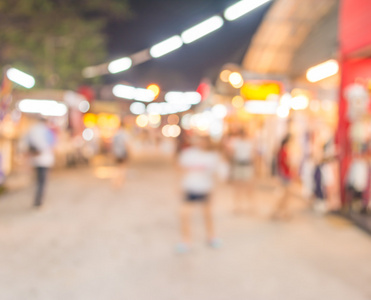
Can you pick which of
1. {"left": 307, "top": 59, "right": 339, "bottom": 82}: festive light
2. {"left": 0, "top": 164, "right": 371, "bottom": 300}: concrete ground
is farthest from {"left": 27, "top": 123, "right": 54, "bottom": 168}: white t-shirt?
{"left": 307, "top": 59, "right": 339, "bottom": 82}: festive light

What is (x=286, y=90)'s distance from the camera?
12164 mm

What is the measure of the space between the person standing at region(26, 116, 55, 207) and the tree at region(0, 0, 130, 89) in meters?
4.00

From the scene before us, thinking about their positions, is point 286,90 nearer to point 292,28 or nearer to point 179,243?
point 292,28

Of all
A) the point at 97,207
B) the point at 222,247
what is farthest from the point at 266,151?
the point at 222,247

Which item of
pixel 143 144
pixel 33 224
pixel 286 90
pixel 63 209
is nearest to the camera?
pixel 33 224

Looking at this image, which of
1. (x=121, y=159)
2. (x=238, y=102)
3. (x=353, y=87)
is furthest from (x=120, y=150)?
(x=238, y=102)

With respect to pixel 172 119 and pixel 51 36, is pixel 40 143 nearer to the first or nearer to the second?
pixel 51 36

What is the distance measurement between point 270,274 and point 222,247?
1.19 metres

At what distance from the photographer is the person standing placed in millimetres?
8008

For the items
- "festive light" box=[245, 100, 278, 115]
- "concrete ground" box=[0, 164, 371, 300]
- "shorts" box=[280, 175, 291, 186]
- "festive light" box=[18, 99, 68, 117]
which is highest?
"festive light" box=[18, 99, 68, 117]

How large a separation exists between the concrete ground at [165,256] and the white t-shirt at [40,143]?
1005 mm

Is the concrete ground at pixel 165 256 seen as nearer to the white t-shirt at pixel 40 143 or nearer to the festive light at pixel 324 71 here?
the white t-shirt at pixel 40 143

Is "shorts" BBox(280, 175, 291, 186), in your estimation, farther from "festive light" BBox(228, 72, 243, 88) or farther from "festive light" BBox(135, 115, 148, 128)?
"festive light" BBox(135, 115, 148, 128)

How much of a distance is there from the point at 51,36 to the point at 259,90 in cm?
680
